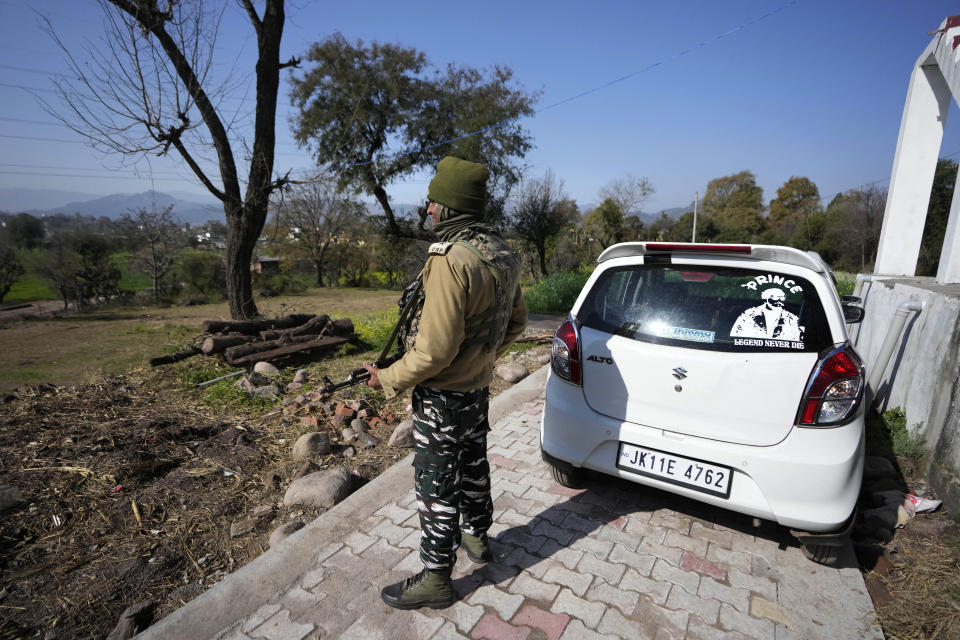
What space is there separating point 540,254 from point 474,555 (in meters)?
22.7

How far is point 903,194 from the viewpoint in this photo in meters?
5.52

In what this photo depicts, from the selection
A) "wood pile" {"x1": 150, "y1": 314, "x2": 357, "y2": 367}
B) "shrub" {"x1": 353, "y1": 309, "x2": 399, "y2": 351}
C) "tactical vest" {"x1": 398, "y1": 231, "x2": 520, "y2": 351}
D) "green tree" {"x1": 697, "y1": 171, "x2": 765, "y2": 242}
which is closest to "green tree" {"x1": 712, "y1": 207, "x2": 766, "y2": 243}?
"green tree" {"x1": 697, "y1": 171, "x2": 765, "y2": 242}

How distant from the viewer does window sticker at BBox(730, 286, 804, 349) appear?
2.36m

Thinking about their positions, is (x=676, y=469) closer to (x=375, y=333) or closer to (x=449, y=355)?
(x=449, y=355)

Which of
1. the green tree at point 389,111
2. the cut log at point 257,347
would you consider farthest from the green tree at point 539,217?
the cut log at point 257,347

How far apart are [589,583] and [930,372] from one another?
3.08 metres

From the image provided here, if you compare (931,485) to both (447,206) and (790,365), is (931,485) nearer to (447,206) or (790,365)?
(790,365)

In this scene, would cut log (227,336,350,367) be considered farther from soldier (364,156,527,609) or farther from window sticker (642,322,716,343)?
window sticker (642,322,716,343)

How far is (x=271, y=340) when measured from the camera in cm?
703

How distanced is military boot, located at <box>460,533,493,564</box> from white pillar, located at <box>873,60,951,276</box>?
5.99 meters

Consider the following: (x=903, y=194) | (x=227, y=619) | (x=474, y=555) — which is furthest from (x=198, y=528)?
(x=903, y=194)

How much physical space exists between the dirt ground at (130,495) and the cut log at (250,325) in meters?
1.96

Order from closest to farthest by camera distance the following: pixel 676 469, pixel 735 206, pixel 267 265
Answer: pixel 676 469, pixel 267 265, pixel 735 206

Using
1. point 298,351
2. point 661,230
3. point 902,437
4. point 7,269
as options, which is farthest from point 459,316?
point 661,230
